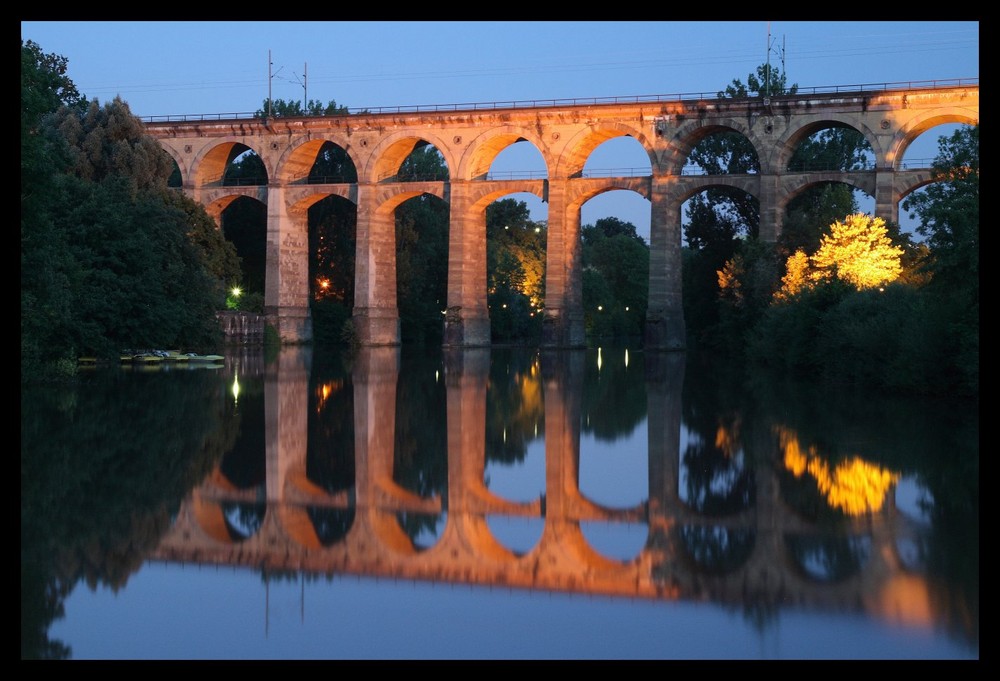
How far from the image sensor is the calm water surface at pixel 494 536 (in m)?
6.32

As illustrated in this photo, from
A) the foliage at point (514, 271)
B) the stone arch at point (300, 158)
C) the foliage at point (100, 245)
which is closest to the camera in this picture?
the foliage at point (100, 245)

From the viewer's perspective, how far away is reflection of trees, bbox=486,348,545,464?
14922 mm

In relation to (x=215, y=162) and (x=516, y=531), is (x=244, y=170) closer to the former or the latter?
(x=215, y=162)

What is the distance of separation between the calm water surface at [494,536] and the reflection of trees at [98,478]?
4 centimetres

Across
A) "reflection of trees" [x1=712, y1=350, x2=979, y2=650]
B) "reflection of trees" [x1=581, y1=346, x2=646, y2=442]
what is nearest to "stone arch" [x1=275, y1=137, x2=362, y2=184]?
"reflection of trees" [x1=581, y1=346, x2=646, y2=442]

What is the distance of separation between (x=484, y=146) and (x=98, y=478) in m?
42.1

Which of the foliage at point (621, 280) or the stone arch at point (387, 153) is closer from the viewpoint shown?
the stone arch at point (387, 153)

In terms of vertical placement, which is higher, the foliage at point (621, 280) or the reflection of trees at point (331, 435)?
the foliage at point (621, 280)

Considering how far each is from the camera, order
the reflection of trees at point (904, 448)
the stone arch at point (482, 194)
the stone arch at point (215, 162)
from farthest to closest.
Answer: the stone arch at point (215, 162), the stone arch at point (482, 194), the reflection of trees at point (904, 448)

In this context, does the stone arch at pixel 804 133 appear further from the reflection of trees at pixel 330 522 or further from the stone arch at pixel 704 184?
the reflection of trees at pixel 330 522

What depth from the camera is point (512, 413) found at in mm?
20109

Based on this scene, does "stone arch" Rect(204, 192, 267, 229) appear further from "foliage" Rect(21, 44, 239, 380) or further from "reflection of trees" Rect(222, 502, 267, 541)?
"reflection of trees" Rect(222, 502, 267, 541)

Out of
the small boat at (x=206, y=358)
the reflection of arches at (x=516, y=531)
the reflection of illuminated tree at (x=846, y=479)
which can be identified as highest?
the small boat at (x=206, y=358)

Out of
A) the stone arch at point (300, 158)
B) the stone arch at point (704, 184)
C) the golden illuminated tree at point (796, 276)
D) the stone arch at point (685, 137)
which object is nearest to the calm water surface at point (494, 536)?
the golden illuminated tree at point (796, 276)
